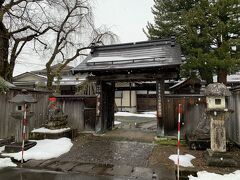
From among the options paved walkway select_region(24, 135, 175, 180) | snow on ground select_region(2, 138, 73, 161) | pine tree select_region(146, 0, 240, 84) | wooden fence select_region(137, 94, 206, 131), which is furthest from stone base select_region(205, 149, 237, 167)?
pine tree select_region(146, 0, 240, 84)

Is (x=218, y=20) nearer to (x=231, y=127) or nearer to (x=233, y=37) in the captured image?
(x=233, y=37)

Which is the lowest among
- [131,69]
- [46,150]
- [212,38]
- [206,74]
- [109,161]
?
[109,161]

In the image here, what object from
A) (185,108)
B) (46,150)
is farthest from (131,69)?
(46,150)

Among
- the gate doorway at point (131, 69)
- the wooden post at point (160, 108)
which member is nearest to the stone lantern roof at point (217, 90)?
the gate doorway at point (131, 69)

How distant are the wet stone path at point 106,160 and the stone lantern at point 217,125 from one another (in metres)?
2.17

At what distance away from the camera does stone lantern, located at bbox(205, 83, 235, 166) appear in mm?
6004

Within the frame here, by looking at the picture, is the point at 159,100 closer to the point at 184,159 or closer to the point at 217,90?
the point at 217,90

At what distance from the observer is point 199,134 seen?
26.0 ft

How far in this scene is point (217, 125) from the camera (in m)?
6.51

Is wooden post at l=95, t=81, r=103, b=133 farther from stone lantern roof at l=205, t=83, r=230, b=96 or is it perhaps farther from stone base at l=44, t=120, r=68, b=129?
stone lantern roof at l=205, t=83, r=230, b=96

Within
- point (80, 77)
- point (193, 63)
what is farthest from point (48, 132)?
point (80, 77)

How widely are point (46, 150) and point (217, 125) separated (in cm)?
615

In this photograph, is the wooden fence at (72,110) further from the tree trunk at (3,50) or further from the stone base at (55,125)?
the tree trunk at (3,50)

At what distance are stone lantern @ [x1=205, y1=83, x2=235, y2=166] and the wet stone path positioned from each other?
217 centimetres
